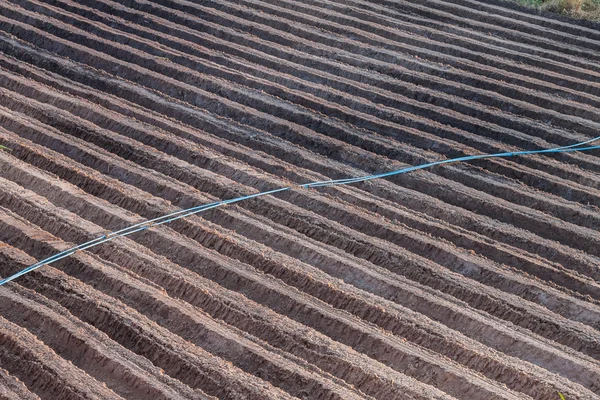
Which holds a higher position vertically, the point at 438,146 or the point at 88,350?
the point at 438,146

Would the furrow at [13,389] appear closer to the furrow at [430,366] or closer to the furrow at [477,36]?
the furrow at [430,366]

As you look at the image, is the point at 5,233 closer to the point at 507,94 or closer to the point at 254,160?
the point at 254,160

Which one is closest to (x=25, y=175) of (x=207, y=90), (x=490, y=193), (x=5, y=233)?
(x=5, y=233)

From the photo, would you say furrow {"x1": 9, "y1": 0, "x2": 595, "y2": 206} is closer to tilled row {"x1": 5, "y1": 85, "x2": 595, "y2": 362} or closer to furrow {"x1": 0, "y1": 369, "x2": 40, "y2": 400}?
tilled row {"x1": 5, "y1": 85, "x2": 595, "y2": 362}

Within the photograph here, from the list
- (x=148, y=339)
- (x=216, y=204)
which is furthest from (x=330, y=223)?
(x=148, y=339)

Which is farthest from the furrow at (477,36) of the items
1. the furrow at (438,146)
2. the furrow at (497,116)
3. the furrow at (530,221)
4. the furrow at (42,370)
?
the furrow at (42,370)

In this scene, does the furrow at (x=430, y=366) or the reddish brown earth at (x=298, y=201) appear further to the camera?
the reddish brown earth at (x=298, y=201)

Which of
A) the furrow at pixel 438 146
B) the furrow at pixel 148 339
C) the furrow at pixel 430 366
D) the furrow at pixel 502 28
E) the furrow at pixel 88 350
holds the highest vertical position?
the furrow at pixel 502 28

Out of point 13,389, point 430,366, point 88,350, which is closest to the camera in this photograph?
point 13,389

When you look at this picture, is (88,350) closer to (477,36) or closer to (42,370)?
(42,370)
